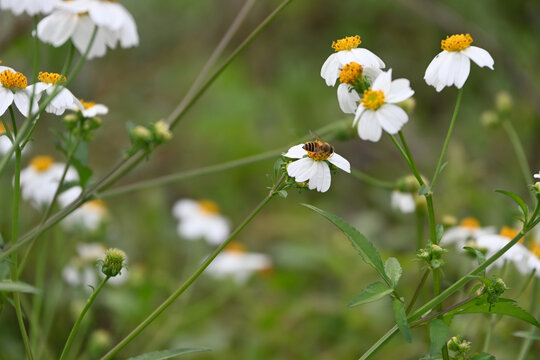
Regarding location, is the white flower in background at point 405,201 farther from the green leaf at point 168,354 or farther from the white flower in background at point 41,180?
the white flower in background at point 41,180

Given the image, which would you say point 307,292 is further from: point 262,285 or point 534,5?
point 534,5

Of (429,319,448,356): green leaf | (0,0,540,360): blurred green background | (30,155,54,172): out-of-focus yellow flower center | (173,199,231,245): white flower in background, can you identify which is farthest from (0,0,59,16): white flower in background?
(173,199,231,245): white flower in background

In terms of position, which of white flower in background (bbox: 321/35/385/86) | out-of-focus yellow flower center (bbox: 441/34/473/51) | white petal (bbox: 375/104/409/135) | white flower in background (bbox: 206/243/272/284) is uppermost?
white flower in background (bbox: 206/243/272/284)

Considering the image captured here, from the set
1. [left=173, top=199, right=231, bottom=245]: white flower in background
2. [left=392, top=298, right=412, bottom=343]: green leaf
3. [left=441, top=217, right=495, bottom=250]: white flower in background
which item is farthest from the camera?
[left=173, top=199, right=231, bottom=245]: white flower in background

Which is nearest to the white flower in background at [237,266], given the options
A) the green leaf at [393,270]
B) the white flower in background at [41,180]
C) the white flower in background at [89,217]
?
the white flower in background at [89,217]

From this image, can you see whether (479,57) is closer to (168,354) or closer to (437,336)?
(437,336)

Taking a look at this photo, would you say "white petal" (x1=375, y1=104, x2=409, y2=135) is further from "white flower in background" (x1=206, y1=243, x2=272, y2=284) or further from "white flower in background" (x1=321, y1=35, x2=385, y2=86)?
"white flower in background" (x1=206, y1=243, x2=272, y2=284)
